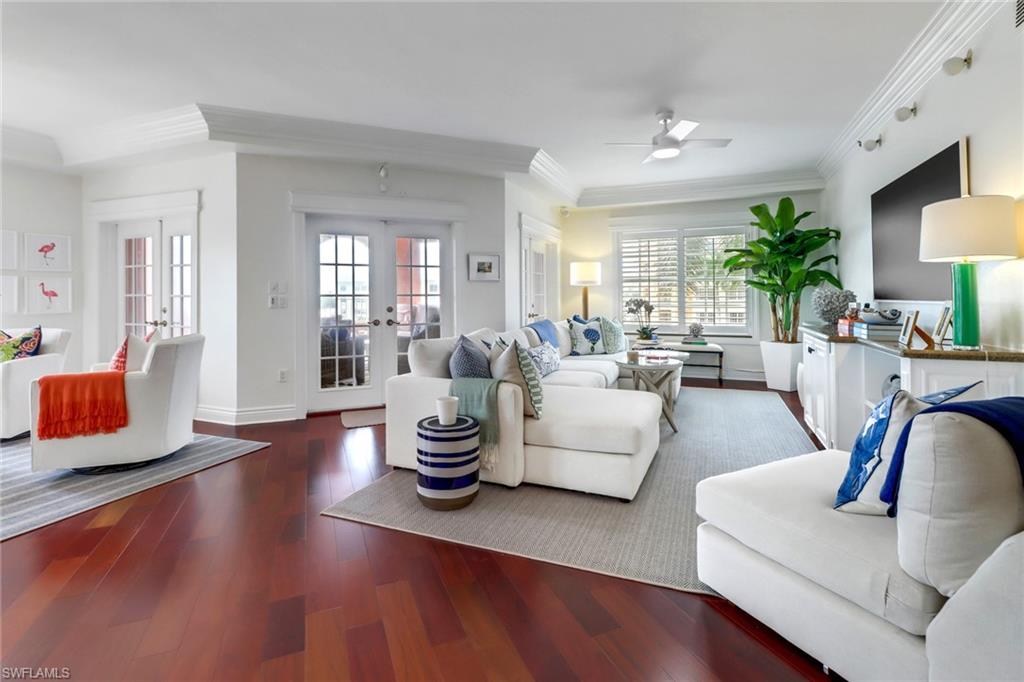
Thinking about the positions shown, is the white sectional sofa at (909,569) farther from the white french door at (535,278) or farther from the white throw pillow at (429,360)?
the white french door at (535,278)

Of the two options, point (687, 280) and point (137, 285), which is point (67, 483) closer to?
point (137, 285)

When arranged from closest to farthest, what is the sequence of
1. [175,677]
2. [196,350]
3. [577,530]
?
[175,677]
[577,530]
[196,350]

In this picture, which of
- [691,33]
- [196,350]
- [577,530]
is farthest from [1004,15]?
[196,350]

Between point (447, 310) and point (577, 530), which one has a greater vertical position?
point (447, 310)

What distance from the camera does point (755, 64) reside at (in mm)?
3197

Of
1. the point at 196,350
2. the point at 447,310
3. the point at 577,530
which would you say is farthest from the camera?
the point at 447,310

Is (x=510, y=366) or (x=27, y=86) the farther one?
(x=27, y=86)

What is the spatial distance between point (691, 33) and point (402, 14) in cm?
169

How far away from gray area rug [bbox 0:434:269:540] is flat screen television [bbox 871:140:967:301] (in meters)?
4.84

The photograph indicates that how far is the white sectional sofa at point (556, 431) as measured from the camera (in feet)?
8.46

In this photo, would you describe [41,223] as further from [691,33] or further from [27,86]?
[691,33]

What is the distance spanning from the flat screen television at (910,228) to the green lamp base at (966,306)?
2.27 ft

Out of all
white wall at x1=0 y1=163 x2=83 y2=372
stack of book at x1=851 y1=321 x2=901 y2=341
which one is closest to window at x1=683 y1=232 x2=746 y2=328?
stack of book at x1=851 y1=321 x2=901 y2=341

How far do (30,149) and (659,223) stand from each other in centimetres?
703
